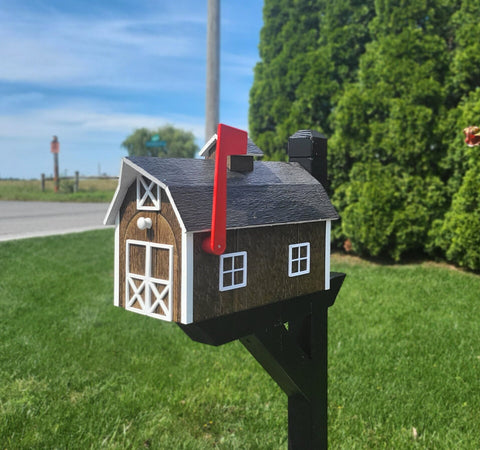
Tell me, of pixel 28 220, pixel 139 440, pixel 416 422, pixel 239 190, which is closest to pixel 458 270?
pixel 416 422

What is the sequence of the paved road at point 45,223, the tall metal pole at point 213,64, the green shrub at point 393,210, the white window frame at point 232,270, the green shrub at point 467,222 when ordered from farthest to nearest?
1. the paved road at point 45,223
2. the green shrub at point 393,210
3. the green shrub at point 467,222
4. the tall metal pole at point 213,64
5. the white window frame at point 232,270

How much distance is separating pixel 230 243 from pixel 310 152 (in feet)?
2.43

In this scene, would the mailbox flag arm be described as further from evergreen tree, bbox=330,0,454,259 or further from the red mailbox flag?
the red mailbox flag

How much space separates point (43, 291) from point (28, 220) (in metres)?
7.46

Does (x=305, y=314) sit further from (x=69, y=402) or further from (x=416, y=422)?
(x=69, y=402)

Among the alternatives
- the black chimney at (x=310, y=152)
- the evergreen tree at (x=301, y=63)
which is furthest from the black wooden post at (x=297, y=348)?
the evergreen tree at (x=301, y=63)

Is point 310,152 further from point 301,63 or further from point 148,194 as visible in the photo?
point 301,63

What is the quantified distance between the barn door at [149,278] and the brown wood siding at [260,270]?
0.10 meters

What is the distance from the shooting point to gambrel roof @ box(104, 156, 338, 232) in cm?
157

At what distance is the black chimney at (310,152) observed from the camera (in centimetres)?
224

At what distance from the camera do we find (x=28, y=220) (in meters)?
13.1

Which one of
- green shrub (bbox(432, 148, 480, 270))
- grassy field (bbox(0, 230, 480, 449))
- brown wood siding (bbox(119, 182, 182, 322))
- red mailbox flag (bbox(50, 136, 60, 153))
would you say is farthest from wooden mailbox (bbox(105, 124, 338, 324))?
red mailbox flag (bbox(50, 136, 60, 153))

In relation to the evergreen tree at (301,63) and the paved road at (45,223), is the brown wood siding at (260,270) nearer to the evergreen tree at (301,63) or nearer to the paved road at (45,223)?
the evergreen tree at (301,63)

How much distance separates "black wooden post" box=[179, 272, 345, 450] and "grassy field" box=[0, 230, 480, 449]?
3.17 ft
